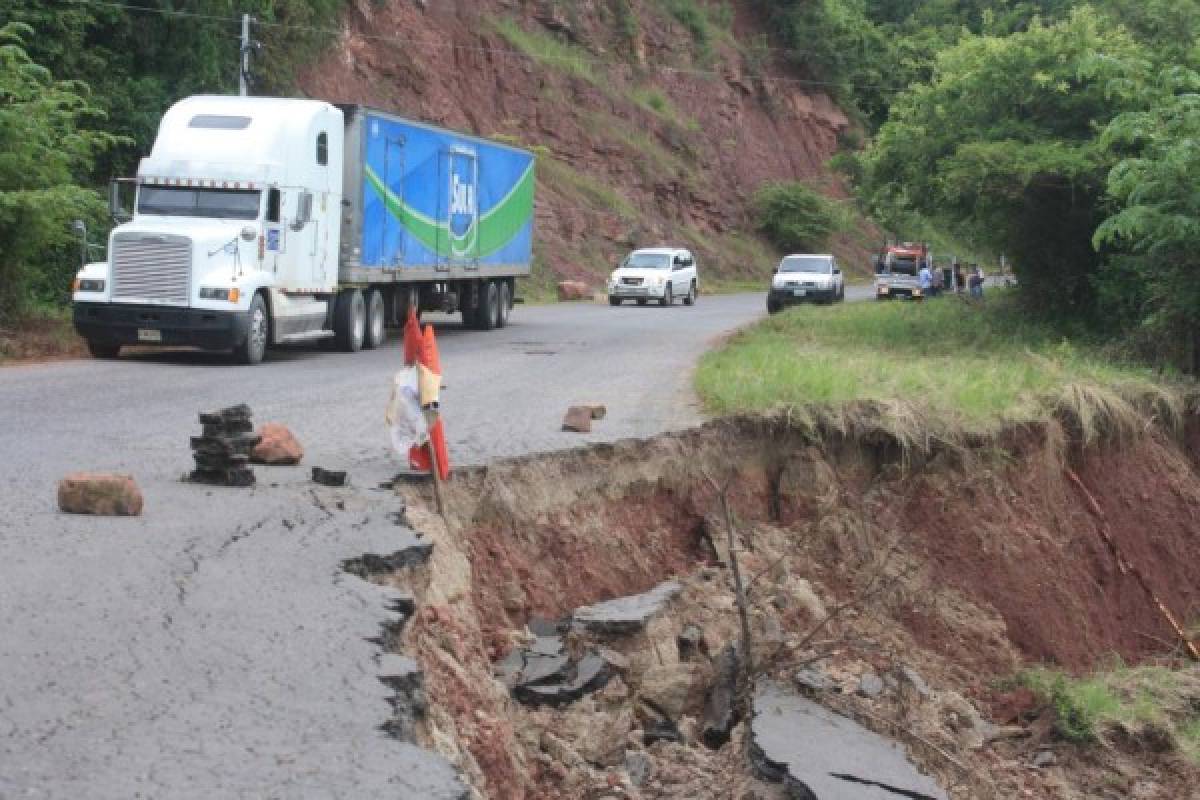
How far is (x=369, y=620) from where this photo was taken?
22.2 feet

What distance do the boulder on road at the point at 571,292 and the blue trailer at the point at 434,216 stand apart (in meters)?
11.7

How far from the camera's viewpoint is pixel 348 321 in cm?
2239

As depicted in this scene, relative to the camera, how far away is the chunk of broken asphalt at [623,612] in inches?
381

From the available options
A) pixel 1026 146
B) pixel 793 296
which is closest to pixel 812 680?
pixel 1026 146

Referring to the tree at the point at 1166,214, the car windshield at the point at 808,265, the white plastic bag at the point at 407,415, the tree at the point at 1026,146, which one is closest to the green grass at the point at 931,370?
the tree at the point at 1166,214

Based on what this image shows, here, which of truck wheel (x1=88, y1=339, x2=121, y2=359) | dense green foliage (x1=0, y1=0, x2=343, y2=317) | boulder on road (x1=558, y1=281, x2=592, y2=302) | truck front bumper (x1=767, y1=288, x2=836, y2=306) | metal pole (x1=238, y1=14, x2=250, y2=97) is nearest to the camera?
truck wheel (x1=88, y1=339, x2=121, y2=359)

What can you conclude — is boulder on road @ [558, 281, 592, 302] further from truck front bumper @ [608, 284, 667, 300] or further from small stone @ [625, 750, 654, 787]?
small stone @ [625, 750, 654, 787]

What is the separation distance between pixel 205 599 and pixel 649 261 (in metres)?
36.1

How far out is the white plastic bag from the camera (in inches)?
402

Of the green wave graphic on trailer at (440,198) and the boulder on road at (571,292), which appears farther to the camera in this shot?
the boulder on road at (571,292)

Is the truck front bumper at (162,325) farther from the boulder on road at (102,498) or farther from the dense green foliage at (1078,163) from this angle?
the boulder on road at (102,498)

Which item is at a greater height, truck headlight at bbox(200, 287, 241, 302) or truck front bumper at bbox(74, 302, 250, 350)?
truck headlight at bbox(200, 287, 241, 302)

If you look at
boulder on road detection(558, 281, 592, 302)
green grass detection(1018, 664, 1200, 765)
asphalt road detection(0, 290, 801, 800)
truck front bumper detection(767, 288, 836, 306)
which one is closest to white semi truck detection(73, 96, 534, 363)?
asphalt road detection(0, 290, 801, 800)

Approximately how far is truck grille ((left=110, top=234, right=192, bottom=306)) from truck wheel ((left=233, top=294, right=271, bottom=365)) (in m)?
0.83
